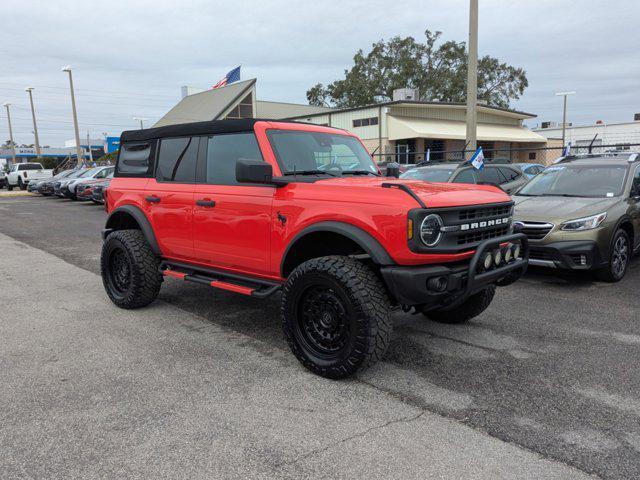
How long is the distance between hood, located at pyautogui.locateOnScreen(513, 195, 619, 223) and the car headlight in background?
7 cm

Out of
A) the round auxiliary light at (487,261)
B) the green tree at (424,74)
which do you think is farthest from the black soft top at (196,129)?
the green tree at (424,74)

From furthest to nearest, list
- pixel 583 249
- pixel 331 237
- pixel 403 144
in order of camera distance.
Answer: pixel 403 144, pixel 583 249, pixel 331 237

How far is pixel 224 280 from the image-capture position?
482cm

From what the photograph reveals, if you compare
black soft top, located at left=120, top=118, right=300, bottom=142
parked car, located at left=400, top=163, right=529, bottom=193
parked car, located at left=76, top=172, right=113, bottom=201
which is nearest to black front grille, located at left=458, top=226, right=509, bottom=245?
black soft top, located at left=120, top=118, right=300, bottom=142

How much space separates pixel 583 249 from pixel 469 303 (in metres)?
2.35

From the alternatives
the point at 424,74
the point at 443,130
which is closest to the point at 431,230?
the point at 443,130

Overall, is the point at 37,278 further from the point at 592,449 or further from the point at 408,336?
the point at 592,449

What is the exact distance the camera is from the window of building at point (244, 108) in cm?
3752

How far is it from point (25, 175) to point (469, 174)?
32.5m

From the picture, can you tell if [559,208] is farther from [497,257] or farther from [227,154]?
[227,154]

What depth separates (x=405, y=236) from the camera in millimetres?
3438

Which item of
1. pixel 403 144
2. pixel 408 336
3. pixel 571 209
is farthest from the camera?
pixel 403 144

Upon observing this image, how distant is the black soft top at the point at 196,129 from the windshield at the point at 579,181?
15.8 ft

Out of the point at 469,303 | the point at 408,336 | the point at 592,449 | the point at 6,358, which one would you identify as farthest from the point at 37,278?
the point at 592,449
